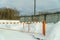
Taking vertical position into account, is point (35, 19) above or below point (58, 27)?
below

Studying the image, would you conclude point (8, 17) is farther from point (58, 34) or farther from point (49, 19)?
point (58, 34)

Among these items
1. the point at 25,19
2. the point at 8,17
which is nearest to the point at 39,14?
the point at 25,19

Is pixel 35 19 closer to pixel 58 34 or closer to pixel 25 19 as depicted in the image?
pixel 25 19

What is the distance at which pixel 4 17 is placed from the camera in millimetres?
20094

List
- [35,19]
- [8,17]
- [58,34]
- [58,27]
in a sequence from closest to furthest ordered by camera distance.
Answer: [58,34]
[58,27]
[35,19]
[8,17]

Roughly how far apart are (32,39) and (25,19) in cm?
1282

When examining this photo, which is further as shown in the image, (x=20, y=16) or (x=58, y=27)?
(x=20, y=16)

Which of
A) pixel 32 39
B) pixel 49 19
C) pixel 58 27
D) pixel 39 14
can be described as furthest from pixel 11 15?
pixel 58 27

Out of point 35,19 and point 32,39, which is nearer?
point 32,39

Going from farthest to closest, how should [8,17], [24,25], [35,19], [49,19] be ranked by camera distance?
[8,17] < [35,19] < [49,19] < [24,25]

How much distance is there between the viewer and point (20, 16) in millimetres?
19219

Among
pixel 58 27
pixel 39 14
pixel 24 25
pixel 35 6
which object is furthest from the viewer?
pixel 35 6

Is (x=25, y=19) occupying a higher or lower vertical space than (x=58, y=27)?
lower

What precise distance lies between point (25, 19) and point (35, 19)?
1449 millimetres
